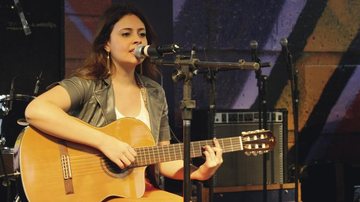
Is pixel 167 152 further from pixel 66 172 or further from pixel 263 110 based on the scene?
pixel 263 110

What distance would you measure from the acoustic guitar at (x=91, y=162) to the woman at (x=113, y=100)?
55mm

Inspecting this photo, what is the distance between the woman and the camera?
115 inches

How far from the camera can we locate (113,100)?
10.5 ft

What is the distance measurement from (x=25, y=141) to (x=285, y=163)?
215 centimetres

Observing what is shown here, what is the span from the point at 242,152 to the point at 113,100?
54.1 inches

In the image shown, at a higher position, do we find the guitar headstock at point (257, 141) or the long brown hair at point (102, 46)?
the long brown hair at point (102, 46)

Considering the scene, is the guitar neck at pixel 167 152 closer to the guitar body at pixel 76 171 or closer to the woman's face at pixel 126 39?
the guitar body at pixel 76 171

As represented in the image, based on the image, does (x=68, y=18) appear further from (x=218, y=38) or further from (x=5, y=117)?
(x=218, y=38)

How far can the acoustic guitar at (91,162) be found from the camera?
2830mm

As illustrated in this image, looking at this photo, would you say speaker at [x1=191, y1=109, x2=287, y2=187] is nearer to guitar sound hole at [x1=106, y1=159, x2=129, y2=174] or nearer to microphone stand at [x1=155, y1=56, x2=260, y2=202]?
guitar sound hole at [x1=106, y1=159, x2=129, y2=174]

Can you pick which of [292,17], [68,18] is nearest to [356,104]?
[292,17]

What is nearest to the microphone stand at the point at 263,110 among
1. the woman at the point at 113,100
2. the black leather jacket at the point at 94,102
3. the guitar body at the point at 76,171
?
the woman at the point at 113,100

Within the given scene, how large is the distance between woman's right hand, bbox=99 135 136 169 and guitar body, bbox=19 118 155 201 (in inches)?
2.9

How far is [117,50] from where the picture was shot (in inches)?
124
